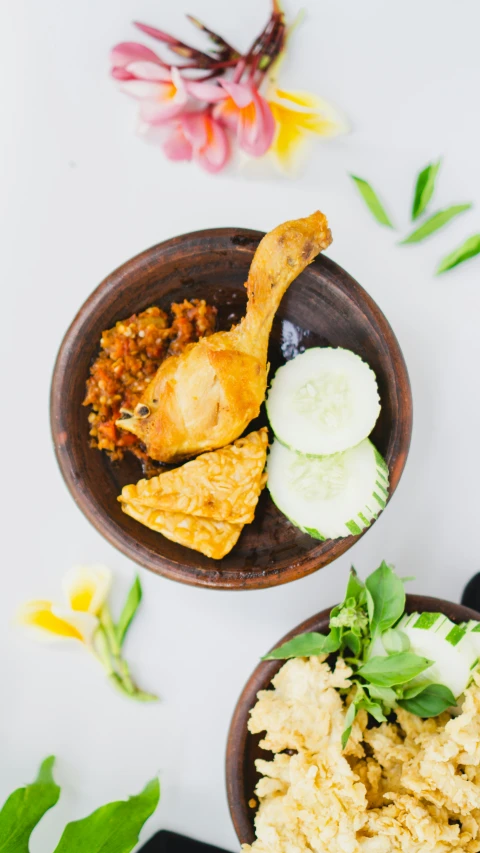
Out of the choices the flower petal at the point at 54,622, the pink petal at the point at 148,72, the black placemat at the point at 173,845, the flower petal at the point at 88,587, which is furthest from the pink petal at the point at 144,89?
the black placemat at the point at 173,845

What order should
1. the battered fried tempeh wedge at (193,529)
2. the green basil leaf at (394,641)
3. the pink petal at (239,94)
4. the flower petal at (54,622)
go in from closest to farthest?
the green basil leaf at (394,641)
the battered fried tempeh wedge at (193,529)
the pink petal at (239,94)
the flower petal at (54,622)

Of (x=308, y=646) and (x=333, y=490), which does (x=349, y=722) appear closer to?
(x=308, y=646)

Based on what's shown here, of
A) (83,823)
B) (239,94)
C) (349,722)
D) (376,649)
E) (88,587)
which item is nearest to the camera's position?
(349,722)

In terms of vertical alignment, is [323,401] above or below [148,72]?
below

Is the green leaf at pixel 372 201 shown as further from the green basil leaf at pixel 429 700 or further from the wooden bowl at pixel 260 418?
the green basil leaf at pixel 429 700

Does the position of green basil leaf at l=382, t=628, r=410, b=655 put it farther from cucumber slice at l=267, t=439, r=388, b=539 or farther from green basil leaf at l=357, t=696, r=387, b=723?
cucumber slice at l=267, t=439, r=388, b=539

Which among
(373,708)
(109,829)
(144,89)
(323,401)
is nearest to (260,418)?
(323,401)

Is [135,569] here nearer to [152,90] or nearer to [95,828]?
[95,828]
